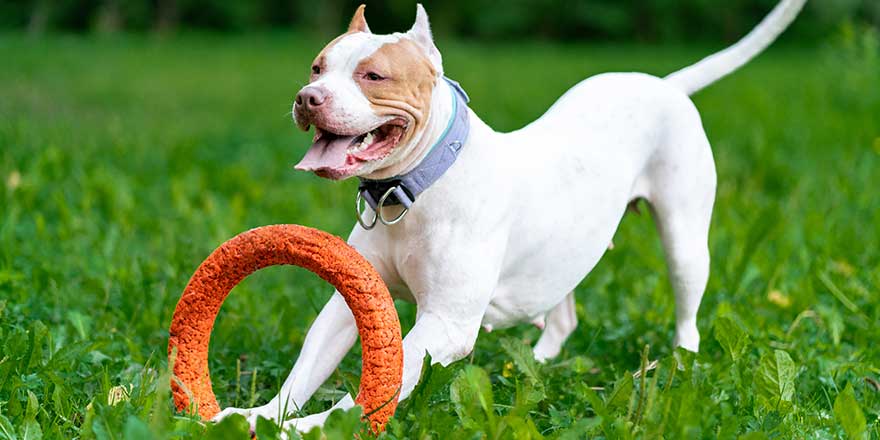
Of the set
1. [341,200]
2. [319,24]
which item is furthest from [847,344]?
[319,24]

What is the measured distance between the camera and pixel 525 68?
53.7ft

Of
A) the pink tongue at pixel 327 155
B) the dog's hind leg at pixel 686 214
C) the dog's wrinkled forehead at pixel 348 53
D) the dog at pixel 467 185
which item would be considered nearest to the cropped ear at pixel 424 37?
the dog at pixel 467 185

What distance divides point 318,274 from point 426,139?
465 mm

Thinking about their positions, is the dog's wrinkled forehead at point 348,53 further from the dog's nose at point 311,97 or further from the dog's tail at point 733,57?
the dog's tail at point 733,57

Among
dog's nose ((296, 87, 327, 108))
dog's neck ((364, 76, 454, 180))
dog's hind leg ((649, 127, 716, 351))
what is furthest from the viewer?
dog's hind leg ((649, 127, 716, 351))

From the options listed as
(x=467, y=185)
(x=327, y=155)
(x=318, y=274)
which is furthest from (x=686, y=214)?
(x=327, y=155)

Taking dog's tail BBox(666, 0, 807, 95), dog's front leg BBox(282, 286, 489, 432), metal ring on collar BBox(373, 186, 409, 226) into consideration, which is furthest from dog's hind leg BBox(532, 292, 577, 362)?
metal ring on collar BBox(373, 186, 409, 226)

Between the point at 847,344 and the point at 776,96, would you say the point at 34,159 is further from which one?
the point at 776,96

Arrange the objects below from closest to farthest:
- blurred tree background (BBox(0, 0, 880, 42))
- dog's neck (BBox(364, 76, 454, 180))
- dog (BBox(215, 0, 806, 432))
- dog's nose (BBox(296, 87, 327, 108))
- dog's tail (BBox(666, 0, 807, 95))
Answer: dog's nose (BBox(296, 87, 327, 108)) → dog (BBox(215, 0, 806, 432)) → dog's neck (BBox(364, 76, 454, 180)) → dog's tail (BBox(666, 0, 807, 95)) → blurred tree background (BBox(0, 0, 880, 42))

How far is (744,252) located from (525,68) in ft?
38.1

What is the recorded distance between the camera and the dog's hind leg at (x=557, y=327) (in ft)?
13.4

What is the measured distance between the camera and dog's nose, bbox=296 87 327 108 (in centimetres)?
267

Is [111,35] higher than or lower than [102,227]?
lower

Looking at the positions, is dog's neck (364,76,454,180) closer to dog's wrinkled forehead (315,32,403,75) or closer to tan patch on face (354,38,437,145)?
tan patch on face (354,38,437,145)
